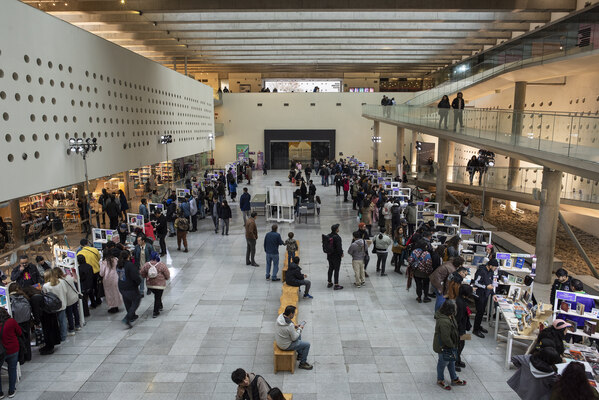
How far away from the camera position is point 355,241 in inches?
399

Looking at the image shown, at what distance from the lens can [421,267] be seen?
9117mm

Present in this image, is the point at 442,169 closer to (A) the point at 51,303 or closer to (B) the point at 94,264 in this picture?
(B) the point at 94,264

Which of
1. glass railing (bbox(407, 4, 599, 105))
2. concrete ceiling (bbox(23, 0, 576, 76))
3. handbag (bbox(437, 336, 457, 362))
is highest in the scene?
concrete ceiling (bbox(23, 0, 576, 76))

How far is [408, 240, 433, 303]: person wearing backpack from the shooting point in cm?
909

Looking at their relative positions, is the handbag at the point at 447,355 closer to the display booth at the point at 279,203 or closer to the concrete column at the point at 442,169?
the display booth at the point at 279,203

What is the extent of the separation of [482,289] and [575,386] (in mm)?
3895

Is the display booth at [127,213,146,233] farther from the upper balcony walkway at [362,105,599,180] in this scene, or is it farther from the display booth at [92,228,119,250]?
the upper balcony walkway at [362,105,599,180]

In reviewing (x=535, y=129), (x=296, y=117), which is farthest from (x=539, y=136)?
(x=296, y=117)

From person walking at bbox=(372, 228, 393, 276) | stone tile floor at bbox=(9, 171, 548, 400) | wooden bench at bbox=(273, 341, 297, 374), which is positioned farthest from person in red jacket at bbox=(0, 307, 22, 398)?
person walking at bbox=(372, 228, 393, 276)

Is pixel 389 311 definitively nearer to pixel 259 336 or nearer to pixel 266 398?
pixel 259 336

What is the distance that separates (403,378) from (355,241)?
156 inches

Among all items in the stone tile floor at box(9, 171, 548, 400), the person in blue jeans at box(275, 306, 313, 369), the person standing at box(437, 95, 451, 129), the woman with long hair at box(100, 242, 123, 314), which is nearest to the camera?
the stone tile floor at box(9, 171, 548, 400)

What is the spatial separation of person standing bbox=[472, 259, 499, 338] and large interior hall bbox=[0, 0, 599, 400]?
4cm

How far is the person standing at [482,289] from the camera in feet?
26.1
